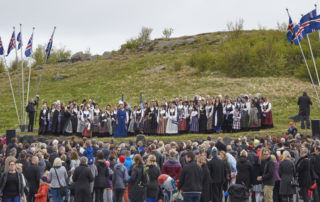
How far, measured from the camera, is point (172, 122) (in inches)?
968

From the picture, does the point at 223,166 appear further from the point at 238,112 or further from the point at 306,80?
the point at 306,80

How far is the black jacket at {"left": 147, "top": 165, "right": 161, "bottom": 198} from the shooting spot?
439 inches

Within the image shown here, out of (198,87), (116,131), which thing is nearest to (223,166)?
(116,131)

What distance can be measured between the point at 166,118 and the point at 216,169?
12.4 metres

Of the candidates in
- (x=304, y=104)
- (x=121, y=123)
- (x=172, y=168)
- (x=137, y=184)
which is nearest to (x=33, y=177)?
(x=137, y=184)

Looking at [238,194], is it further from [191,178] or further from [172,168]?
[172,168]

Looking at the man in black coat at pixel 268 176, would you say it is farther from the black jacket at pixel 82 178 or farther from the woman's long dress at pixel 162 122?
the woman's long dress at pixel 162 122

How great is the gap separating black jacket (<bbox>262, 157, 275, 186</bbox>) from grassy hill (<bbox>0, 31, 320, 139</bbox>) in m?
18.2

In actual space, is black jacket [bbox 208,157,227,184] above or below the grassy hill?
below

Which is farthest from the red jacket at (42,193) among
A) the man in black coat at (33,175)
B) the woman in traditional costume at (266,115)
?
the woman in traditional costume at (266,115)

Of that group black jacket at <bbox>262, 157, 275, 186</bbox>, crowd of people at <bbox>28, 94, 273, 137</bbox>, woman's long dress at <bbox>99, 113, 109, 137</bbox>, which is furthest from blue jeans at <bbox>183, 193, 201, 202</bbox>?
woman's long dress at <bbox>99, 113, 109, 137</bbox>

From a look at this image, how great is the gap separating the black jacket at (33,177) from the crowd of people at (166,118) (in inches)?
479

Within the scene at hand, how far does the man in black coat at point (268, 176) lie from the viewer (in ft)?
39.9

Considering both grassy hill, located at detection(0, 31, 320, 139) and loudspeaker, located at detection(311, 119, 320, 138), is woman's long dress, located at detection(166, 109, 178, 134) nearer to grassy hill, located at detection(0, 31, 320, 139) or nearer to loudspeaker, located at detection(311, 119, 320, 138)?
loudspeaker, located at detection(311, 119, 320, 138)
